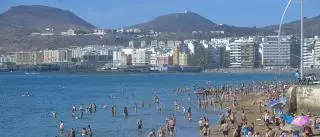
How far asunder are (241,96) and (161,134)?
31.5m

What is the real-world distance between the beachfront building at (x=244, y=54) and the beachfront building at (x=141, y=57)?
2346 cm

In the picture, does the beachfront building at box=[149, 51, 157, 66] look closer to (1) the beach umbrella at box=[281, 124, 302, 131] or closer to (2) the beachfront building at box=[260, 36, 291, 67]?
(2) the beachfront building at box=[260, 36, 291, 67]

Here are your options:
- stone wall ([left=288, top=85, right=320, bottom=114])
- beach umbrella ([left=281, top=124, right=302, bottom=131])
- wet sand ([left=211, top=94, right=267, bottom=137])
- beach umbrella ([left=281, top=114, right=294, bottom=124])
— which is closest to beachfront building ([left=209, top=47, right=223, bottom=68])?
wet sand ([left=211, top=94, right=267, bottom=137])

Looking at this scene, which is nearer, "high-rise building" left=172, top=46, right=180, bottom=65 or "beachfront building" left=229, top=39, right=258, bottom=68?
"beachfront building" left=229, top=39, right=258, bottom=68

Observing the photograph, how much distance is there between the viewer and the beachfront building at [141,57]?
187375mm

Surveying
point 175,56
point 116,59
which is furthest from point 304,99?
point 116,59

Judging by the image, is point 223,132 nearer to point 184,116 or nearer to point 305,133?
point 305,133

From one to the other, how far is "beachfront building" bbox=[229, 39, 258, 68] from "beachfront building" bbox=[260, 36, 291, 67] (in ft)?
9.09

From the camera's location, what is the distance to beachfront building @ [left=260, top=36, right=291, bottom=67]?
515 feet

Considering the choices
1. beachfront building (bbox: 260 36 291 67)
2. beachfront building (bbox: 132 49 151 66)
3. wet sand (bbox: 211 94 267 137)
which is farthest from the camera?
beachfront building (bbox: 132 49 151 66)

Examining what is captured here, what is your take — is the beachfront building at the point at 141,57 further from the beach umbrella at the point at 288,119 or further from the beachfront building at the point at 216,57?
the beach umbrella at the point at 288,119

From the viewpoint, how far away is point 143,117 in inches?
1694

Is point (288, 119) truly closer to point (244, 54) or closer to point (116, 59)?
A: point (244, 54)

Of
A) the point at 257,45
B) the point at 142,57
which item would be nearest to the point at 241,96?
the point at 257,45
